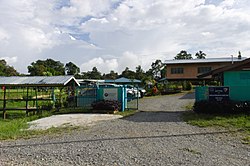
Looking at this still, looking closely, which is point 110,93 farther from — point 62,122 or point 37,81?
point 62,122

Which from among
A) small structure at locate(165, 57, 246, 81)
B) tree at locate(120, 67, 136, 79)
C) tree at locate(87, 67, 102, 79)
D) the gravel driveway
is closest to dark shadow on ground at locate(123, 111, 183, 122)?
the gravel driveway

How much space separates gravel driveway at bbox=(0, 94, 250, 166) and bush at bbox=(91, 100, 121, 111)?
608 cm

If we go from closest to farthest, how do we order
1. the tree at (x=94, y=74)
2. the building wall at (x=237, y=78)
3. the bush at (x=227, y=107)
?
the bush at (x=227, y=107) → the building wall at (x=237, y=78) → the tree at (x=94, y=74)

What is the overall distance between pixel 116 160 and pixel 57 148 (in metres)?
2.07

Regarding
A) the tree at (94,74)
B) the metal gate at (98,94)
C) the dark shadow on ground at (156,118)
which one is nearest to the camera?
the dark shadow on ground at (156,118)

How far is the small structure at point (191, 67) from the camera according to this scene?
38.1 m

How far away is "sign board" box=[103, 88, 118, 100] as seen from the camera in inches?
669

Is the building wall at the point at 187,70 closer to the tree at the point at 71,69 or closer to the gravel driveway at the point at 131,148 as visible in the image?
the gravel driveway at the point at 131,148

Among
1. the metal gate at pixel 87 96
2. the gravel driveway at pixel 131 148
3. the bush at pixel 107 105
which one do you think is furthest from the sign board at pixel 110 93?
the gravel driveway at pixel 131 148

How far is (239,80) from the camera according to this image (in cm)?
1522

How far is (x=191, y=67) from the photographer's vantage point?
3903 centimetres

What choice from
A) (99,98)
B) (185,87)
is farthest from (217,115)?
(185,87)

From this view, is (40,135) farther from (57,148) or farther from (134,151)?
(134,151)

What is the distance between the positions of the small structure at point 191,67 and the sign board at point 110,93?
24017 millimetres
